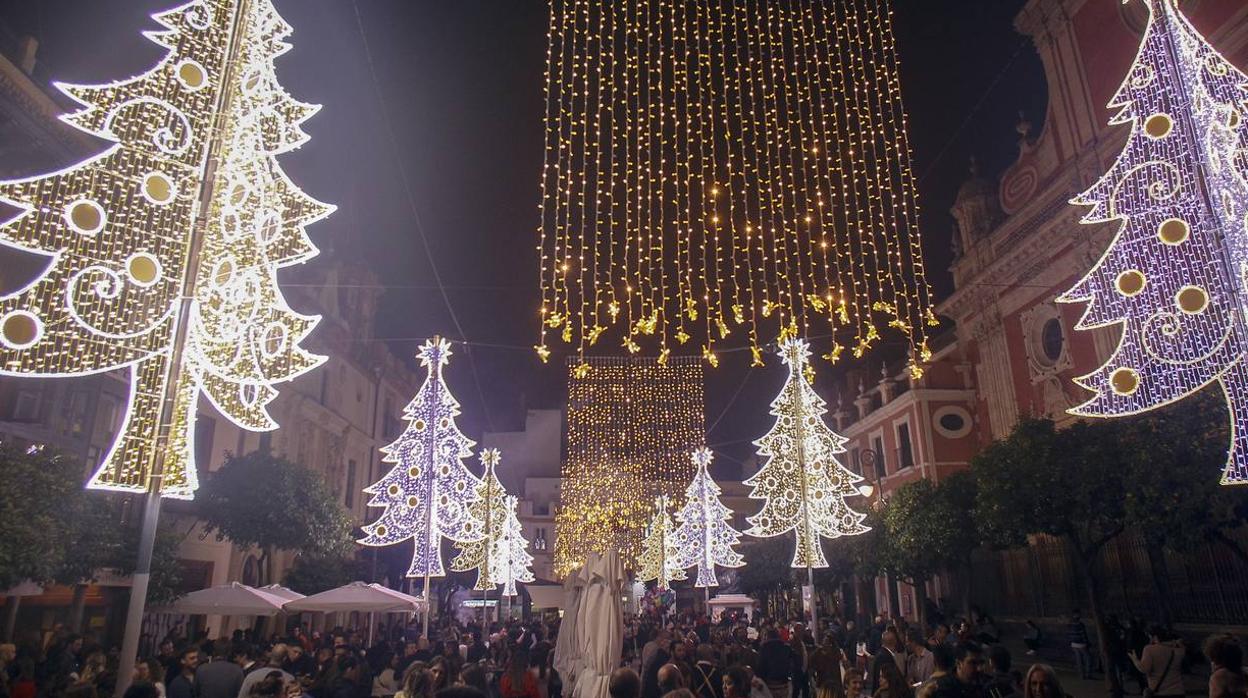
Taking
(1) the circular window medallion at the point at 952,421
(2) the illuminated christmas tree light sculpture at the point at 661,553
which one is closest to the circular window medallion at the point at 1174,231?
(1) the circular window medallion at the point at 952,421

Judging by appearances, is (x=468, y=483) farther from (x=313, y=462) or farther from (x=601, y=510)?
(x=601, y=510)

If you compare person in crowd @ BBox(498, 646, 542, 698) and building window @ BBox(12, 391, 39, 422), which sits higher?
building window @ BBox(12, 391, 39, 422)

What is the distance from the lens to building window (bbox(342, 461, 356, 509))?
4022cm

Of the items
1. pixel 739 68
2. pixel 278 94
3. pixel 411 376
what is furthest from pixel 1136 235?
pixel 411 376

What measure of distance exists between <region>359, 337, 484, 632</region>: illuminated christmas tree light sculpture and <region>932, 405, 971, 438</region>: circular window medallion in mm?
25242

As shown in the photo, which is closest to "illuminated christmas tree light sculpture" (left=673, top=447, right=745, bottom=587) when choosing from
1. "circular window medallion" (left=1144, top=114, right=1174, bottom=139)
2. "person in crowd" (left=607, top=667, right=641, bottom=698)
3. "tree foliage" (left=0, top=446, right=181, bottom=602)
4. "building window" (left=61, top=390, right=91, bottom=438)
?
"tree foliage" (left=0, top=446, right=181, bottom=602)

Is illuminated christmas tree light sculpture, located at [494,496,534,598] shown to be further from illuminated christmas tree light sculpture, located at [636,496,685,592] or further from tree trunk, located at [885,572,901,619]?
tree trunk, located at [885,572,901,619]

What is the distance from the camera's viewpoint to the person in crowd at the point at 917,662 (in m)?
9.73

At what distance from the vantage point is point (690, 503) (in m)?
41.0

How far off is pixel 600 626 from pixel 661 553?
37477 millimetres

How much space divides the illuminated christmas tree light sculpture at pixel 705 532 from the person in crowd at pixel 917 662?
28482mm

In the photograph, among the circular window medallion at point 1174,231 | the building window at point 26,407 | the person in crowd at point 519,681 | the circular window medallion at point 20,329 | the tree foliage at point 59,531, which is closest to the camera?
the circular window medallion at point 20,329

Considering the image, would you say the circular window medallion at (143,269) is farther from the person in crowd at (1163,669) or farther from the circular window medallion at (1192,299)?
the circular window medallion at (1192,299)

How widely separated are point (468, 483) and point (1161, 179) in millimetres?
20604
